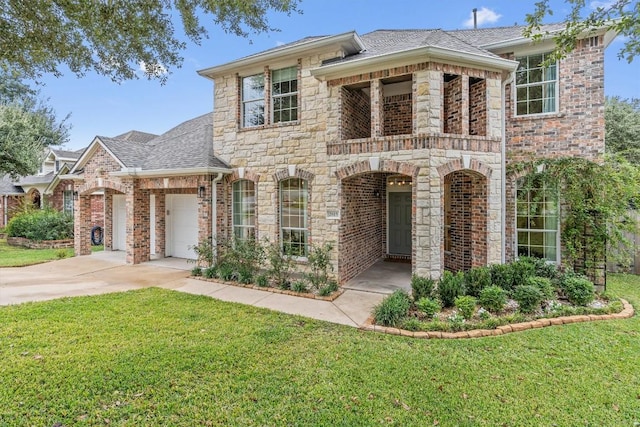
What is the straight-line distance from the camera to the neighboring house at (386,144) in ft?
23.9

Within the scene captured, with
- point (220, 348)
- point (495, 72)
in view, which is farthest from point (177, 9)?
point (495, 72)

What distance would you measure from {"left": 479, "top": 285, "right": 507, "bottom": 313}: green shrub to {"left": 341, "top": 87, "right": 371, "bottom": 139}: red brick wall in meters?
5.12

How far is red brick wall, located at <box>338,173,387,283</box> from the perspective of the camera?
27.4 feet

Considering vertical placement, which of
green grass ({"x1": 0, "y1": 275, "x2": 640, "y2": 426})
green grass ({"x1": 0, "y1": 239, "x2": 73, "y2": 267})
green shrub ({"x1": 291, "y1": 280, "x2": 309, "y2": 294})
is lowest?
green grass ({"x1": 0, "y1": 275, "x2": 640, "y2": 426})

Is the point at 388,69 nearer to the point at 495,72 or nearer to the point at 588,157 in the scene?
the point at 495,72

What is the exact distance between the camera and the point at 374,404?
333 centimetres

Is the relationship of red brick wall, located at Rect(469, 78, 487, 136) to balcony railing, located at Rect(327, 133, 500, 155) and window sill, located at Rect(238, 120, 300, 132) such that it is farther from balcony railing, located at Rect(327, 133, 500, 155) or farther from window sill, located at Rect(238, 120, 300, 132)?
window sill, located at Rect(238, 120, 300, 132)

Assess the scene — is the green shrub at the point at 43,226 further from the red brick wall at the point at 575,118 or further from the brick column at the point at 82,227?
the red brick wall at the point at 575,118

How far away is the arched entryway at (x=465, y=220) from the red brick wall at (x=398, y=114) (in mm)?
2222

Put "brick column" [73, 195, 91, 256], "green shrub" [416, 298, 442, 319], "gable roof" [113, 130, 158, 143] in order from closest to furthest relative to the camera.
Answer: "green shrub" [416, 298, 442, 319] → "brick column" [73, 195, 91, 256] → "gable roof" [113, 130, 158, 143]

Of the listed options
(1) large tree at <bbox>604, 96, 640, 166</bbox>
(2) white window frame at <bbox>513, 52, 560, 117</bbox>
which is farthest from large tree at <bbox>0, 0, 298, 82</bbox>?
(1) large tree at <bbox>604, 96, 640, 166</bbox>

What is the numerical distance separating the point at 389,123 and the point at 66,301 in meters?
9.91

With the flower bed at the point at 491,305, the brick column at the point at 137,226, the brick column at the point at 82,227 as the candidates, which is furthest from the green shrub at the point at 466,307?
the brick column at the point at 82,227

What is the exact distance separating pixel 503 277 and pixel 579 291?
4.56ft
